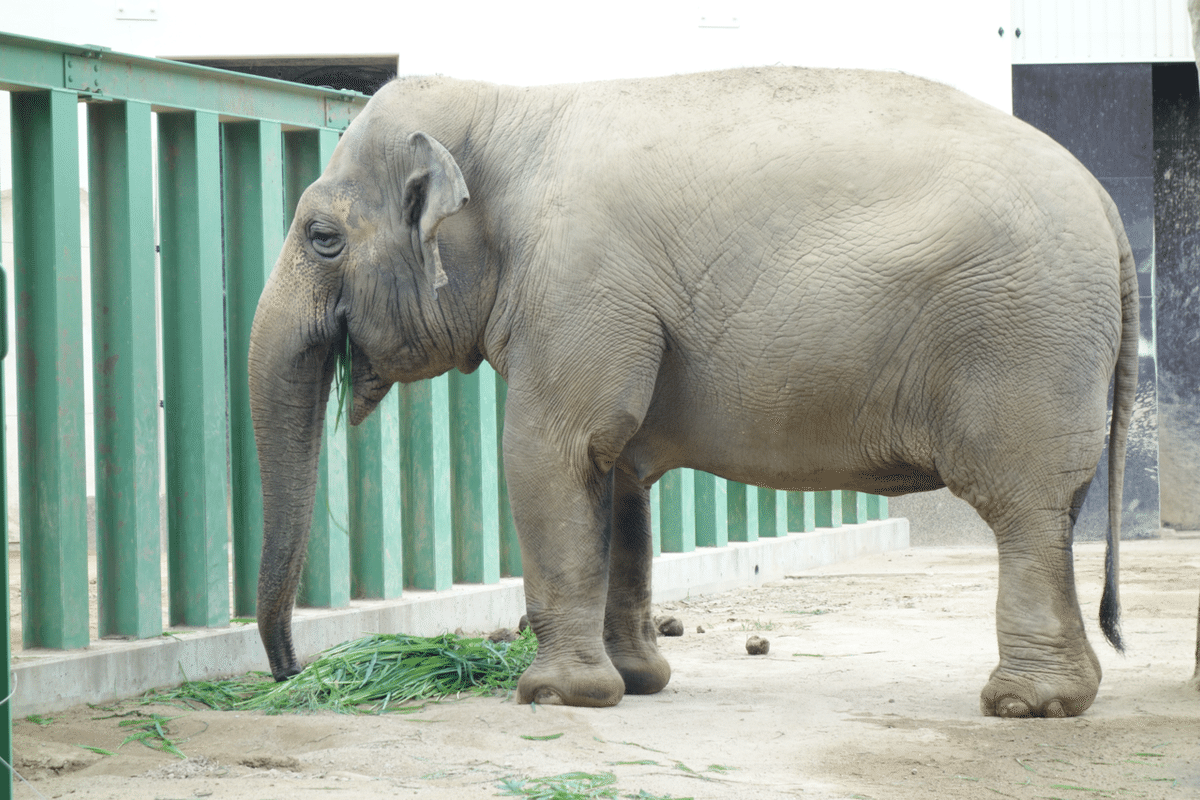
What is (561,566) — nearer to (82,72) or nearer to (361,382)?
(361,382)

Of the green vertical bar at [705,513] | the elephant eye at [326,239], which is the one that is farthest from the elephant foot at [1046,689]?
the green vertical bar at [705,513]

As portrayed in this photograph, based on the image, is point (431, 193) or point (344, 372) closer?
point (431, 193)

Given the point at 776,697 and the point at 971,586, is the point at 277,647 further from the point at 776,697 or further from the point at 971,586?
the point at 971,586

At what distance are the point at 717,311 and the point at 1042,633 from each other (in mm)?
1250

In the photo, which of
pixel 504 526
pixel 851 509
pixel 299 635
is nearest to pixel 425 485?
pixel 504 526

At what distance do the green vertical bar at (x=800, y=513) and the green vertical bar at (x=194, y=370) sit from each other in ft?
15.7

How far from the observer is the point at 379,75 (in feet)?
37.1

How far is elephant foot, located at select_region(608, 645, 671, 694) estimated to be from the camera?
4.48m

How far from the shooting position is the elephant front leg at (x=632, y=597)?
14.7 feet

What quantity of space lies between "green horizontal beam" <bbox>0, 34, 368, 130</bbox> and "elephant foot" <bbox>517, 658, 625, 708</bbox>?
7.77 ft

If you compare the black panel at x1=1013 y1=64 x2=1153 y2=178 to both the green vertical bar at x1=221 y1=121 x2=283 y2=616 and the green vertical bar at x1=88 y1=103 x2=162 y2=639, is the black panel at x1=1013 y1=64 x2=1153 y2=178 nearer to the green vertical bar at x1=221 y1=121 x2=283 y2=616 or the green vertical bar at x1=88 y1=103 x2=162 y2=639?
the green vertical bar at x1=221 y1=121 x2=283 y2=616

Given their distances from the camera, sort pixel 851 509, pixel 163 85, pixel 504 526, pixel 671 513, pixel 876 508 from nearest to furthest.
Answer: pixel 163 85, pixel 504 526, pixel 671 513, pixel 851 509, pixel 876 508

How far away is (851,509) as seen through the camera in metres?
9.79

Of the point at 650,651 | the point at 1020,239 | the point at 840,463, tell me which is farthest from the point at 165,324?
the point at 1020,239
